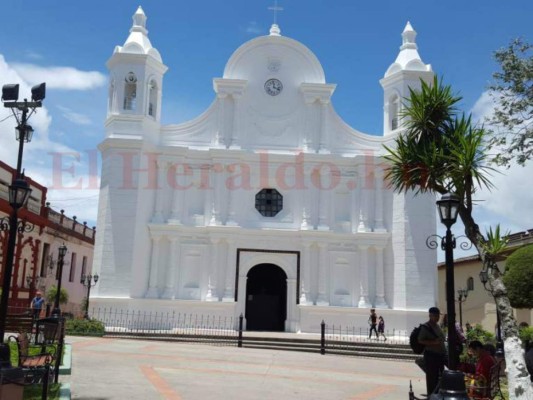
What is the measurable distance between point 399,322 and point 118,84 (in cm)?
1574

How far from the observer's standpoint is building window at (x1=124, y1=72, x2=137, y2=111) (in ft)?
82.6

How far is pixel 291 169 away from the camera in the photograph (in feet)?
83.7

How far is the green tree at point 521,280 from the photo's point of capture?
19.6 m

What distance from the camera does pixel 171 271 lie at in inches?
960

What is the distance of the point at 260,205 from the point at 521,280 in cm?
1104

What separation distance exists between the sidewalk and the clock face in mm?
12956

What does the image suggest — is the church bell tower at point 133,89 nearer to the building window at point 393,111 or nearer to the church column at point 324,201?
the church column at point 324,201

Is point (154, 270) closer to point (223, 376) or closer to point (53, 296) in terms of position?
point (53, 296)

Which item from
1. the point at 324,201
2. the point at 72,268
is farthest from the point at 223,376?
the point at 72,268

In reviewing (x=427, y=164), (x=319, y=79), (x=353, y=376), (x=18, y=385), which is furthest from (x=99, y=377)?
(x=319, y=79)

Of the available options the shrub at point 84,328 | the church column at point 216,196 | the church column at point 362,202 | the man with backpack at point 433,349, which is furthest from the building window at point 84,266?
the man with backpack at point 433,349

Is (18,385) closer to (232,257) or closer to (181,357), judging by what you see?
(181,357)

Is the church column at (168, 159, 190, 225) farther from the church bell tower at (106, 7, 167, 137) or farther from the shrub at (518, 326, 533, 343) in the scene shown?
the shrub at (518, 326, 533, 343)

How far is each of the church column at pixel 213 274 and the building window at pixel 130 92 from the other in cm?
696
